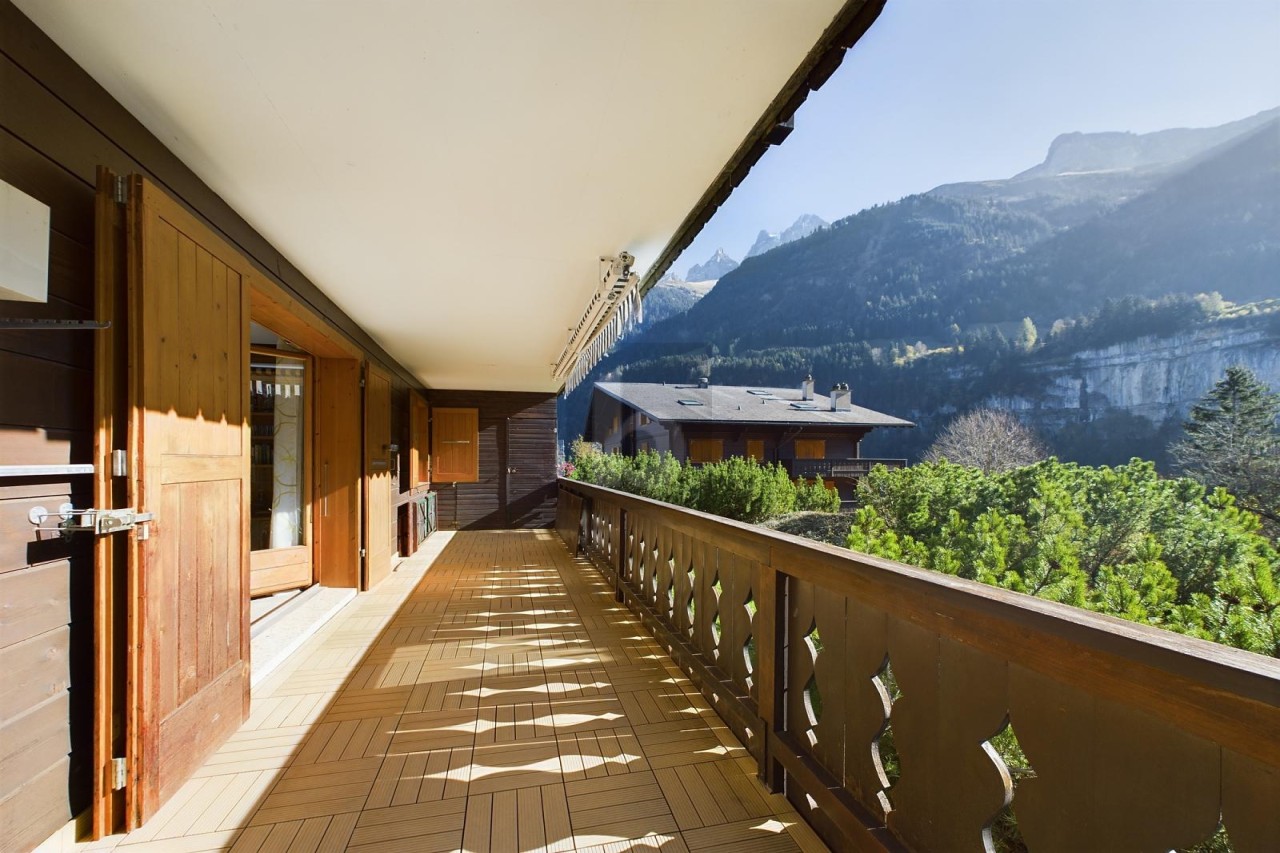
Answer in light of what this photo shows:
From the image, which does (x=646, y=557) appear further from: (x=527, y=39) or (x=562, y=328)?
(x=527, y=39)

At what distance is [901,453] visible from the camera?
3344 cm

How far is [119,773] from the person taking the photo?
1.64 m

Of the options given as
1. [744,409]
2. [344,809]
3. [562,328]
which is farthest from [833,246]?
[344,809]

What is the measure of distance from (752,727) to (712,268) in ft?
272

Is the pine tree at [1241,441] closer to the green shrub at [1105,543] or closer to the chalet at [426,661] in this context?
the green shrub at [1105,543]

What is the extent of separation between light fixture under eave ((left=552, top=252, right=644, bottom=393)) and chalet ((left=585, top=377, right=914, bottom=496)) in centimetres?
1440

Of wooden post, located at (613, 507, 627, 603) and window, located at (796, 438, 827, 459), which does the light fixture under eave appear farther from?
window, located at (796, 438, 827, 459)

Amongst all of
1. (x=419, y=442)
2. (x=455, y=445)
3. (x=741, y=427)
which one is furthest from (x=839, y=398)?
(x=419, y=442)

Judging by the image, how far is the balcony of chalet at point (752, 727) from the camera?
80 centimetres

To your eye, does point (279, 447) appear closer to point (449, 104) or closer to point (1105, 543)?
point (449, 104)

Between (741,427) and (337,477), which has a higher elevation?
(741,427)

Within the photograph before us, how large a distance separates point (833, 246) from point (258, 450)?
57459mm

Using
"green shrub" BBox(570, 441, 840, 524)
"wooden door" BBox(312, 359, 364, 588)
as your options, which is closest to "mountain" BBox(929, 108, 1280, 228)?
"green shrub" BBox(570, 441, 840, 524)

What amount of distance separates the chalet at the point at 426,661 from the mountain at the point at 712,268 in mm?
77379
